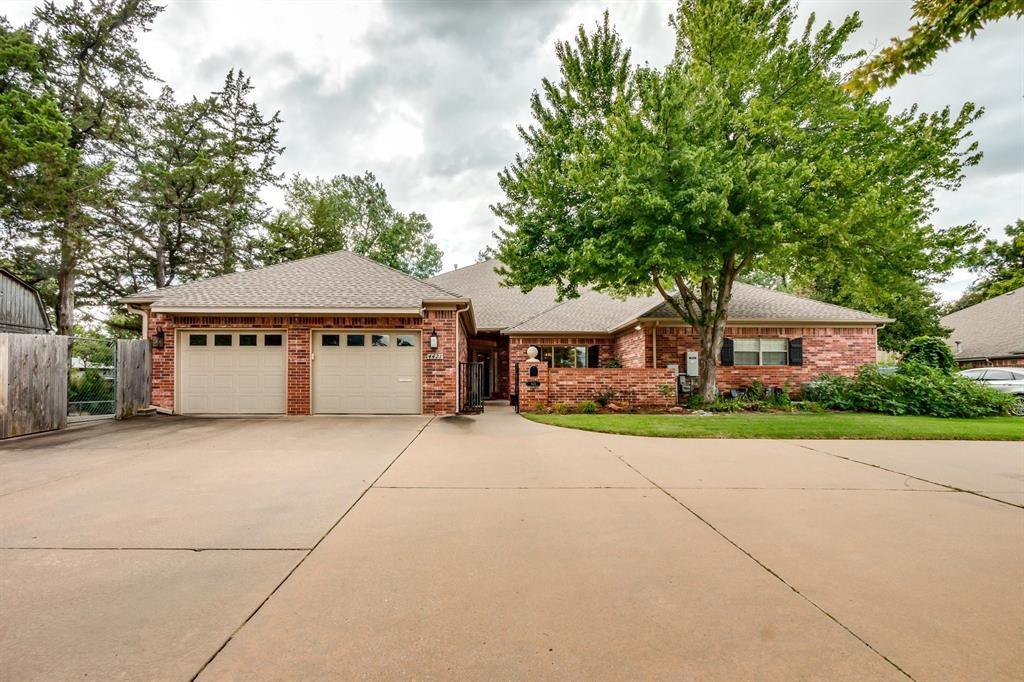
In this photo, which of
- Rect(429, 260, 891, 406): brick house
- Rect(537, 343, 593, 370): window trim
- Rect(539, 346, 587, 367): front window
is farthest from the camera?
Rect(539, 346, 587, 367): front window

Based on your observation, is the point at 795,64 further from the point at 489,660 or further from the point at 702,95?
the point at 489,660

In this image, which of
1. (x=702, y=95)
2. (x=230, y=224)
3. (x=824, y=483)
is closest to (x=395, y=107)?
(x=702, y=95)

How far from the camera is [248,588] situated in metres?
2.57

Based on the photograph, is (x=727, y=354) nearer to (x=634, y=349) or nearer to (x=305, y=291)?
(x=634, y=349)

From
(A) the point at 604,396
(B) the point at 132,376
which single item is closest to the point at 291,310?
(B) the point at 132,376

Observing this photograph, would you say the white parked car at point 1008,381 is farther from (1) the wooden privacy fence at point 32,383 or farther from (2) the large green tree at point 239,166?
(2) the large green tree at point 239,166

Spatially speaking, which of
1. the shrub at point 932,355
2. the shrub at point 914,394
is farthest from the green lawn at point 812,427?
the shrub at point 932,355

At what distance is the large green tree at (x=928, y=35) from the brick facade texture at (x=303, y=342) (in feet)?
31.1

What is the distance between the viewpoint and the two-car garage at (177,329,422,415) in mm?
11477

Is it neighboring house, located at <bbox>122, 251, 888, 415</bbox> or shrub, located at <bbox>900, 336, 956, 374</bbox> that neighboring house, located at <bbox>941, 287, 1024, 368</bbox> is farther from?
neighboring house, located at <bbox>122, 251, 888, 415</bbox>

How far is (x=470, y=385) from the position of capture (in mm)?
14172

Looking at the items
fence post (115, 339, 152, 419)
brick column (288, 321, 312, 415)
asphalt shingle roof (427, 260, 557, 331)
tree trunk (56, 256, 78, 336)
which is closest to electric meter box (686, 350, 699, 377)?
asphalt shingle roof (427, 260, 557, 331)

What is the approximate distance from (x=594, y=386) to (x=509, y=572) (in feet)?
33.7

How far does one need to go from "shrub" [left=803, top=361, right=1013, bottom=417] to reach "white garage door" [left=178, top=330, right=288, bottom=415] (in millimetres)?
15381
